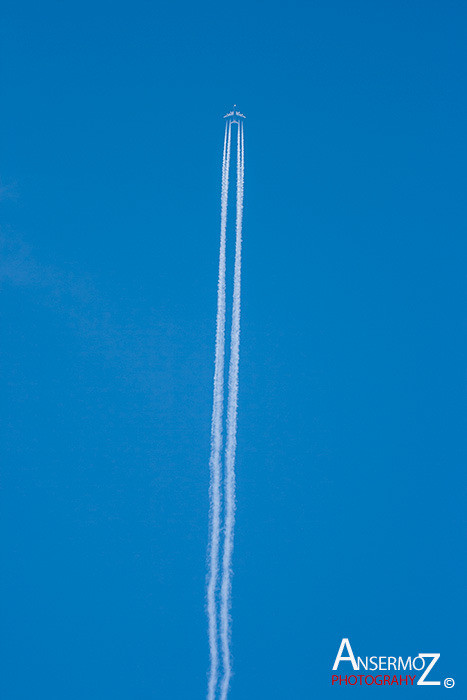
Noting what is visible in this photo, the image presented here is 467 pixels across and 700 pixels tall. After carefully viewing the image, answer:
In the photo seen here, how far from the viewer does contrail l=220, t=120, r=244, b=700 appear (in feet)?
15.4

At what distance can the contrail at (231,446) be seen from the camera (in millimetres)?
4699

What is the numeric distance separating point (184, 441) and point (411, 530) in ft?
6.40

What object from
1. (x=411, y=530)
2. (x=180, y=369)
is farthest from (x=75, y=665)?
(x=411, y=530)

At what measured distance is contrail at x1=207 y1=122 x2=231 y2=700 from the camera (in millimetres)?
4703

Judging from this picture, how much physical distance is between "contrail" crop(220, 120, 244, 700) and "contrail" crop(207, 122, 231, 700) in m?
0.06

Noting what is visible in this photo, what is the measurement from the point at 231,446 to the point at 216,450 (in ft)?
0.41

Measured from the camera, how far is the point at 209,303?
4977 mm

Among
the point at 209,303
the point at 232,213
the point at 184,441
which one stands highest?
the point at 232,213

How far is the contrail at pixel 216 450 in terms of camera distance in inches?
185

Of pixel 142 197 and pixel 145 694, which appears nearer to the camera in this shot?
pixel 145 694

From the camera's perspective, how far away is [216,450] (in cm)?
487

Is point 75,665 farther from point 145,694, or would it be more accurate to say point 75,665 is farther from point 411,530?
point 411,530

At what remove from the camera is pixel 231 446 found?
16.0ft

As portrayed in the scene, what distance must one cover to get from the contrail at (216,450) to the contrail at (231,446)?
2.5 inches
